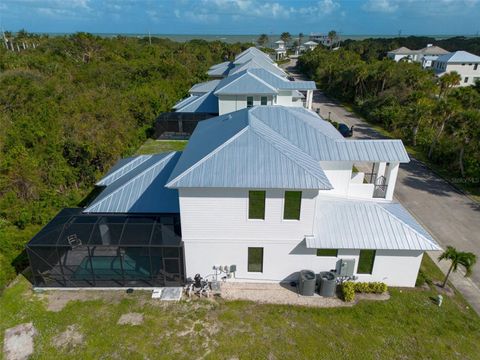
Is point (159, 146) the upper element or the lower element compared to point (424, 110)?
lower

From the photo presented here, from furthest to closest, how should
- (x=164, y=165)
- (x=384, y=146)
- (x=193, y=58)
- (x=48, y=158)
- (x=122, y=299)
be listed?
(x=193, y=58)
(x=48, y=158)
(x=164, y=165)
(x=384, y=146)
(x=122, y=299)

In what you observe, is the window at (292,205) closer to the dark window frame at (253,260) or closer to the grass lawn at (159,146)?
the dark window frame at (253,260)

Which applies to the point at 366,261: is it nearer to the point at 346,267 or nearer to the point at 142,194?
the point at 346,267

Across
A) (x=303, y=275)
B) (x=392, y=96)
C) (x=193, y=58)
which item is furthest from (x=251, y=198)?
(x=193, y=58)

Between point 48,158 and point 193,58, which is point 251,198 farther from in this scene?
point 193,58

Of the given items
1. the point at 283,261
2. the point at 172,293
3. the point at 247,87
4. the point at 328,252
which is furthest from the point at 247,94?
the point at 172,293

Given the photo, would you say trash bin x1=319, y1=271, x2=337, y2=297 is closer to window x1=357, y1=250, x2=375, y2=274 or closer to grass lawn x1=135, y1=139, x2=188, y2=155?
window x1=357, y1=250, x2=375, y2=274
